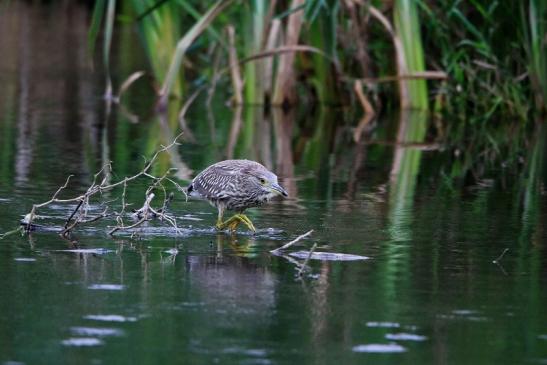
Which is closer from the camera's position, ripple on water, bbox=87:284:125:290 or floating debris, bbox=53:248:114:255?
ripple on water, bbox=87:284:125:290

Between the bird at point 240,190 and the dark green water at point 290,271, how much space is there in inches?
7.6

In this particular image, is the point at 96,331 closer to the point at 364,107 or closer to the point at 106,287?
the point at 106,287

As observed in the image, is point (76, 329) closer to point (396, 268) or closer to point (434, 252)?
point (396, 268)

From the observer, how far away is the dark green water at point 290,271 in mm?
6188

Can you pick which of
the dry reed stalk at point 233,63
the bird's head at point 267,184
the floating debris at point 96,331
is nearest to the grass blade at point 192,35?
the dry reed stalk at point 233,63

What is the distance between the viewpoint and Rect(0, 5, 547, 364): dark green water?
6188 millimetres

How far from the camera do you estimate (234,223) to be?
30.9 feet

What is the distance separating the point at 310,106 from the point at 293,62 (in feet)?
5.25

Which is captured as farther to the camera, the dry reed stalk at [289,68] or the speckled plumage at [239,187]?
the dry reed stalk at [289,68]

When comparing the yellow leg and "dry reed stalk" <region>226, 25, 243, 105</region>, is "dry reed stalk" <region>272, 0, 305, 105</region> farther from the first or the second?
the yellow leg

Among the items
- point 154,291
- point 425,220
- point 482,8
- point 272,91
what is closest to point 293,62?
point 272,91

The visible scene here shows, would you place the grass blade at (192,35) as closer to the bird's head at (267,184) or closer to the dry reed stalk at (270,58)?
the dry reed stalk at (270,58)

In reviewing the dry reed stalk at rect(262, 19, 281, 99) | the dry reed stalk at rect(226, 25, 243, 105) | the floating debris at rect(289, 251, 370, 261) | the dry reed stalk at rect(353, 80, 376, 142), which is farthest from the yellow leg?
the dry reed stalk at rect(226, 25, 243, 105)

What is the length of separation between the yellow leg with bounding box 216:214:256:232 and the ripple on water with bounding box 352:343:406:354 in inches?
124
